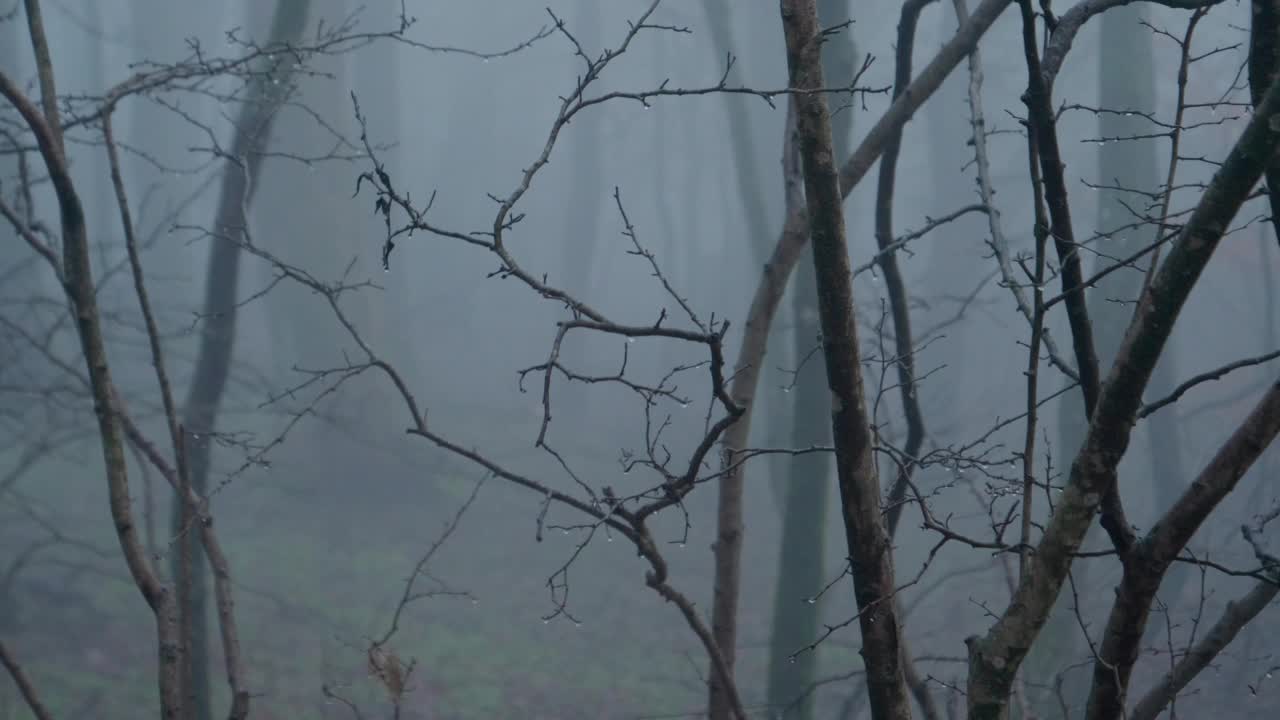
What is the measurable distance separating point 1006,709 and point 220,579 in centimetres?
207

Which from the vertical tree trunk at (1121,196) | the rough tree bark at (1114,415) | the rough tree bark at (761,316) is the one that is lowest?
the rough tree bark at (1114,415)

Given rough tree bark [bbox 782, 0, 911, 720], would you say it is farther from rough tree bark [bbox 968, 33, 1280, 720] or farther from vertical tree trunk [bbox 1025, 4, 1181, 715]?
vertical tree trunk [bbox 1025, 4, 1181, 715]

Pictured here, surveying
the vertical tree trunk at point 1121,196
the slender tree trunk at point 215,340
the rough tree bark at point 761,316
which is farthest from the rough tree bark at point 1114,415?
the vertical tree trunk at point 1121,196

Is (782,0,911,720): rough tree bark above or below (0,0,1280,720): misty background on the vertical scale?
below

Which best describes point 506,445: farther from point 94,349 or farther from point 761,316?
point 94,349

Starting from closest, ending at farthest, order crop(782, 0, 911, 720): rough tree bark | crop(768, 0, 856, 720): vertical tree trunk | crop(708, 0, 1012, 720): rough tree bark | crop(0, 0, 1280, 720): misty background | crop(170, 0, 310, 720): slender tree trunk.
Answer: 1. crop(782, 0, 911, 720): rough tree bark
2. crop(708, 0, 1012, 720): rough tree bark
3. crop(170, 0, 310, 720): slender tree trunk
4. crop(768, 0, 856, 720): vertical tree trunk
5. crop(0, 0, 1280, 720): misty background

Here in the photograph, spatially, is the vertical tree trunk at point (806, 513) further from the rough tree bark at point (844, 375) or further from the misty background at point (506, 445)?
the rough tree bark at point (844, 375)

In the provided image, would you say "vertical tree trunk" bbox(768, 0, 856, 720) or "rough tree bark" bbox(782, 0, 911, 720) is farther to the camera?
"vertical tree trunk" bbox(768, 0, 856, 720)

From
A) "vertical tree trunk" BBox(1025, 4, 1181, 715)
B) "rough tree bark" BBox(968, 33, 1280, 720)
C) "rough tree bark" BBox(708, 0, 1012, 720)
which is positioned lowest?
"rough tree bark" BBox(968, 33, 1280, 720)

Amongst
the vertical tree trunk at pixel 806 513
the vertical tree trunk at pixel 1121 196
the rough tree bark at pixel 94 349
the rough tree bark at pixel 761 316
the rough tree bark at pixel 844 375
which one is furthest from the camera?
the vertical tree trunk at pixel 1121 196

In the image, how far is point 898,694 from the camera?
5.52ft

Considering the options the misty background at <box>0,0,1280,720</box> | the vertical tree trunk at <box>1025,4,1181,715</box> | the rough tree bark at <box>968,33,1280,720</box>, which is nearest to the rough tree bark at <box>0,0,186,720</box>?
the misty background at <box>0,0,1280,720</box>

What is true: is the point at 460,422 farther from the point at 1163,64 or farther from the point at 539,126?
the point at 539,126

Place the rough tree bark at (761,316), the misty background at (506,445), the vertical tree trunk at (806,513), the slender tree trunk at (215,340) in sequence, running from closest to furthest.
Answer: the rough tree bark at (761,316) → the slender tree trunk at (215,340) → the vertical tree trunk at (806,513) → the misty background at (506,445)
